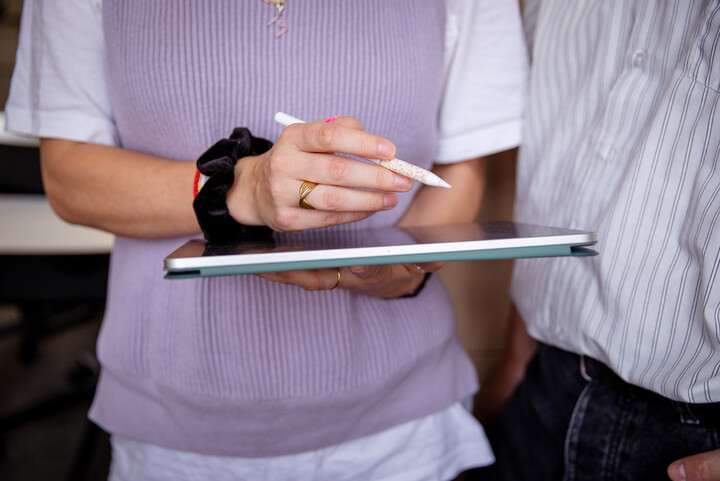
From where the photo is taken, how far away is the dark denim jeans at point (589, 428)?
23.6 inches

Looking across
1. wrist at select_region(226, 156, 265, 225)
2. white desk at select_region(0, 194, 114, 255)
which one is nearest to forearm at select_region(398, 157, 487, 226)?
wrist at select_region(226, 156, 265, 225)

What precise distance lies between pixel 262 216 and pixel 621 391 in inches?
21.2

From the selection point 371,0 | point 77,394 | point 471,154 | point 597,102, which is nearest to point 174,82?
point 371,0

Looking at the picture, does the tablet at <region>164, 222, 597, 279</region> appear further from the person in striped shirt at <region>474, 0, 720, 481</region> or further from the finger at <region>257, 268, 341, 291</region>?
the person in striped shirt at <region>474, 0, 720, 481</region>

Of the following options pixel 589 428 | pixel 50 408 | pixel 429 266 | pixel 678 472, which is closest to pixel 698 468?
pixel 678 472

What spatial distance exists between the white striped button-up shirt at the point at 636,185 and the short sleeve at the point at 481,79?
0.15 ft

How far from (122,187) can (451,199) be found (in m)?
0.48

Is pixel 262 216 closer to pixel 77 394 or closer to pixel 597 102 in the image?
pixel 597 102

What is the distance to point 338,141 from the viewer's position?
401 mm

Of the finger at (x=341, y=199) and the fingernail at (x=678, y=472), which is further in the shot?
the fingernail at (x=678, y=472)

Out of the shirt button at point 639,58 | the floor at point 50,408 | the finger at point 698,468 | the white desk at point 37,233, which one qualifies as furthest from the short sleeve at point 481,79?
the floor at point 50,408

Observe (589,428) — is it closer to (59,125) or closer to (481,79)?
(481,79)

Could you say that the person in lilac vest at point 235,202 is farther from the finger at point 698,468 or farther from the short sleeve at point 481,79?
the finger at point 698,468

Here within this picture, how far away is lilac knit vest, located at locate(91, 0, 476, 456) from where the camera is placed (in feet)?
1.91
